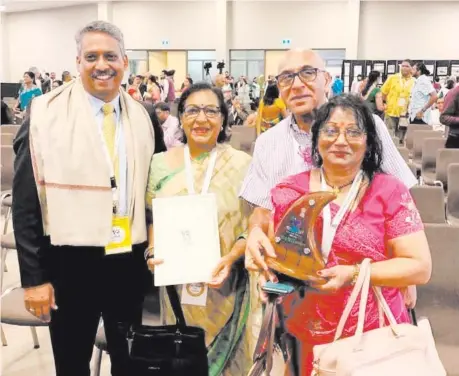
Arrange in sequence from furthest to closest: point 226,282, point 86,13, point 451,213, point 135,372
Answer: point 86,13
point 451,213
point 226,282
point 135,372

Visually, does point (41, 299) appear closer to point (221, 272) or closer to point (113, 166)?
point (113, 166)

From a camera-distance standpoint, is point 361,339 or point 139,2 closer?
point 361,339

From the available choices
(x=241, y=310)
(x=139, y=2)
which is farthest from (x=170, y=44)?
(x=241, y=310)

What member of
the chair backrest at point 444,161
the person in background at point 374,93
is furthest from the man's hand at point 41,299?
the person in background at point 374,93

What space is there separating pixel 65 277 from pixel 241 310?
2.09ft

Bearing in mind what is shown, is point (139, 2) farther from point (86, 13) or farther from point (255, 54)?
point (255, 54)

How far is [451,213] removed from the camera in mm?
4293

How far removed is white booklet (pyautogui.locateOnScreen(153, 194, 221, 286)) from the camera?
6.21 ft

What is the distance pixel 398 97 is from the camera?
9227mm

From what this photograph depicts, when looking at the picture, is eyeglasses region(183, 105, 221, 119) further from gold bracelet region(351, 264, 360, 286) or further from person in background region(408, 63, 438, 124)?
person in background region(408, 63, 438, 124)

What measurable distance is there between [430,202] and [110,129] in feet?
6.41

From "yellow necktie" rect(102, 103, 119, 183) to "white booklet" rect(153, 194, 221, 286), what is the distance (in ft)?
0.76

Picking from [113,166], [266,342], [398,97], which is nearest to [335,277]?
[266,342]

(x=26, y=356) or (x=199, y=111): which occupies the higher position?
(x=199, y=111)
